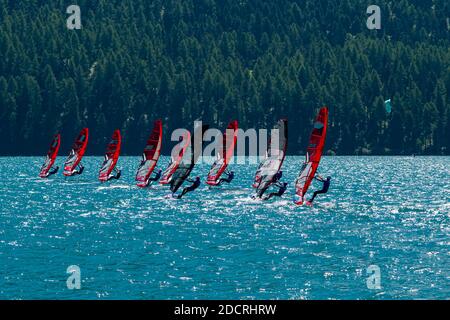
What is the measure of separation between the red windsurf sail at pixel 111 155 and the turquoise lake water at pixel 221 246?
343 inches

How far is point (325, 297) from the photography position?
36.2 m

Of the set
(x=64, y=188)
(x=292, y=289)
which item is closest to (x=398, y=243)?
(x=292, y=289)

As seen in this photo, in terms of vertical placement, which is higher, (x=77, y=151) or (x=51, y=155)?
(x=77, y=151)

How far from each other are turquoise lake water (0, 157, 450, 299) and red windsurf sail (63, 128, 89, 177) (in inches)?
579

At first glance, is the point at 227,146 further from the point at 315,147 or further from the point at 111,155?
the point at 315,147

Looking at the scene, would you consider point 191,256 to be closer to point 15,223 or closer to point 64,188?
point 15,223

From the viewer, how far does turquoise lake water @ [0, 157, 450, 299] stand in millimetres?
38188

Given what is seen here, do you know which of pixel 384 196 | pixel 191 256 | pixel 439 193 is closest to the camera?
pixel 191 256

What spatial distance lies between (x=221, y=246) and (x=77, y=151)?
59824 mm

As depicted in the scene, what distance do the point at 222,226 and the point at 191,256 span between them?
14.4 meters

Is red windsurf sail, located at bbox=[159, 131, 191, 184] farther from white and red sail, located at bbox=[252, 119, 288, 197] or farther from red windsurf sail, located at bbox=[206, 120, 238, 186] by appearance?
white and red sail, located at bbox=[252, 119, 288, 197]

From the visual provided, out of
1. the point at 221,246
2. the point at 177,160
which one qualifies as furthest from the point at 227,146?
the point at 221,246

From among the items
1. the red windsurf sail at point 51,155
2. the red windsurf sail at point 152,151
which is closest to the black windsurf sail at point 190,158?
the red windsurf sail at point 152,151

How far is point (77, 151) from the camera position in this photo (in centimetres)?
10806
